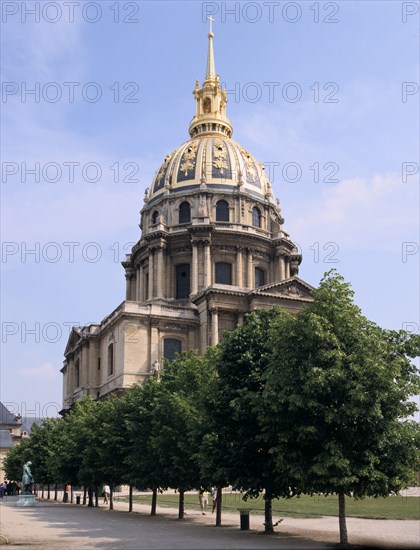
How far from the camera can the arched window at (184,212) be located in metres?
92.9

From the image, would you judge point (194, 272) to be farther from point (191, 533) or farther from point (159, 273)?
point (191, 533)

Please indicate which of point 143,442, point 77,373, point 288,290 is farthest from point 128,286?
point 143,442

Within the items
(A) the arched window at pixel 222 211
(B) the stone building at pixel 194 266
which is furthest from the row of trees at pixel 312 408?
(A) the arched window at pixel 222 211

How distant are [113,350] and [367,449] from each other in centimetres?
5871

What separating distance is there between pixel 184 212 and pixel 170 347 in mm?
22240

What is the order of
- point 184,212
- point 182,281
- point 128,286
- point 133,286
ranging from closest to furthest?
point 182,281, point 184,212, point 133,286, point 128,286

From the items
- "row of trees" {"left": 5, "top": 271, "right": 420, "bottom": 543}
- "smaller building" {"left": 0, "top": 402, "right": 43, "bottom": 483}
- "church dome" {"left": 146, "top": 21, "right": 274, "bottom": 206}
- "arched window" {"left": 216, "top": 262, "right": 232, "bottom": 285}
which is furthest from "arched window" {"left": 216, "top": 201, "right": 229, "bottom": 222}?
"row of trees" {"left": 5, "top": 271, "right": 420, "bottom": 543}

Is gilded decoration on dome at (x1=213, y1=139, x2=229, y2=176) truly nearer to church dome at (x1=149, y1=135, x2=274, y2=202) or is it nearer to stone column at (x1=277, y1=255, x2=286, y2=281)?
church dome at (x1=149, y1=135, x2=274, y2=202)

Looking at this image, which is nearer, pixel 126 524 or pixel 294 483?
pixel 294 483

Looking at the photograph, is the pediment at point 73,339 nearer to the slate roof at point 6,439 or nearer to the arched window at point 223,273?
the arched window at point 223,273

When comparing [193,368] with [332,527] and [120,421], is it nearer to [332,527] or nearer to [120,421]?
[120,421]

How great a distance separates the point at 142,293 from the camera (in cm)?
9319

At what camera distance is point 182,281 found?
89.8 metres

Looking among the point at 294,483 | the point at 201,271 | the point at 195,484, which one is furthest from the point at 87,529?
the point at 201,271
